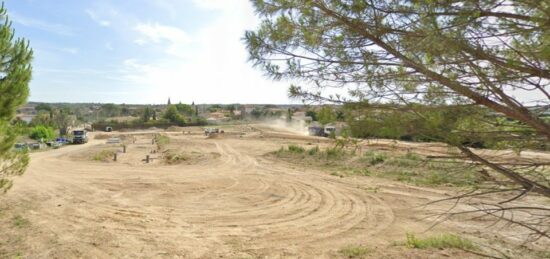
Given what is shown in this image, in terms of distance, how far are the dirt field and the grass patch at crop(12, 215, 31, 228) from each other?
0.02 metres

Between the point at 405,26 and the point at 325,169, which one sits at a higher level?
the point at 405,26

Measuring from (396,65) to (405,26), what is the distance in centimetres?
40

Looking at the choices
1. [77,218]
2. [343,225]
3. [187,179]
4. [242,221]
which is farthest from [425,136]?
[187,179]

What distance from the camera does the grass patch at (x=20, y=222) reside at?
32.7 ft

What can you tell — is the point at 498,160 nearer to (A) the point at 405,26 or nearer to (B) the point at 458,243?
(A) the point at 405,26

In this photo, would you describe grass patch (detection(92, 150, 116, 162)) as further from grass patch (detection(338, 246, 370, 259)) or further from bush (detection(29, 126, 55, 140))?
bush (detection(29, 126, 55, 140))

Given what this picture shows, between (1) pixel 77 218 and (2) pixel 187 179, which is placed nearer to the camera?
(1) pixel 77 218

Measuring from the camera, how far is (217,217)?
1084 cm

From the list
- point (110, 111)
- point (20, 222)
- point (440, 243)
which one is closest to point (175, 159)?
point (20, 222)

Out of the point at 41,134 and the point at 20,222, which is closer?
the point at 20,222

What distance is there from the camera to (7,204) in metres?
12.5

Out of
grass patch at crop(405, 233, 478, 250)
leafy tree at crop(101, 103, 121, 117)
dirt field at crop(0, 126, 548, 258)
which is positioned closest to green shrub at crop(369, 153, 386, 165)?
dirt field at crop(0, 126, 548, 258)

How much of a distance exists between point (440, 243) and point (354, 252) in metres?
1.84

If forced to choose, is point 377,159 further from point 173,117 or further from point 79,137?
point 173,117
